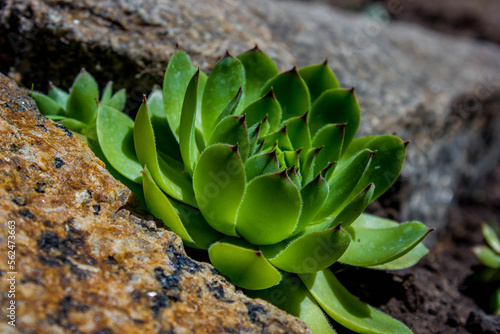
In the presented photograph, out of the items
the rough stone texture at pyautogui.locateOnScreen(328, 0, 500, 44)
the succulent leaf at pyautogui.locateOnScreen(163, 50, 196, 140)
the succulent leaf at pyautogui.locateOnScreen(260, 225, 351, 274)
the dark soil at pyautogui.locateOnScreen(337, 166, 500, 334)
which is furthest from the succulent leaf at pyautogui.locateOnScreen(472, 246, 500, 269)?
the rough stone texture at pyautogui.locateOnScreen(328, 0, 500, 44)

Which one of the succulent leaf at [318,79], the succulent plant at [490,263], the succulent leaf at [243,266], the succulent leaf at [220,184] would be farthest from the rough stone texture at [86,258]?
the succulent plant at [490,263]

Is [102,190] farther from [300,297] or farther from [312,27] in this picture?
[312,27]

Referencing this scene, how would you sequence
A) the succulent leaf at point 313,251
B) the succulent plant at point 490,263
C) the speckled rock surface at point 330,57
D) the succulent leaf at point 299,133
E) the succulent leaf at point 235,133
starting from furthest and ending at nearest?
the succulent plant at point 490,263, the speckled rock surface at point 330,57, the succulent leaf at point 299,133, the succulent leaf at point 235,133, the succulent leaf at point 313,251

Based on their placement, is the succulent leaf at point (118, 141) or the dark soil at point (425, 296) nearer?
the succulent leaf at point (118, 141)

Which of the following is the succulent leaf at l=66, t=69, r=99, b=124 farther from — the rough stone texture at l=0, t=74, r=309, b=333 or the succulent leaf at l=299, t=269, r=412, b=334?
the succulent leaf at l=299, t=269, r=412, b=334

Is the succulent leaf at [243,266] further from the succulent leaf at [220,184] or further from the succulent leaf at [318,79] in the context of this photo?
the succulent leaf at [318,79]

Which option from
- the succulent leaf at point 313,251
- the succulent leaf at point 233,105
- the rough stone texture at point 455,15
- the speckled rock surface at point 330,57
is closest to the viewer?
the succulent leaf at point 313,251

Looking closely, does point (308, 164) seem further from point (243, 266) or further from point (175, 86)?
point (175, 86)
